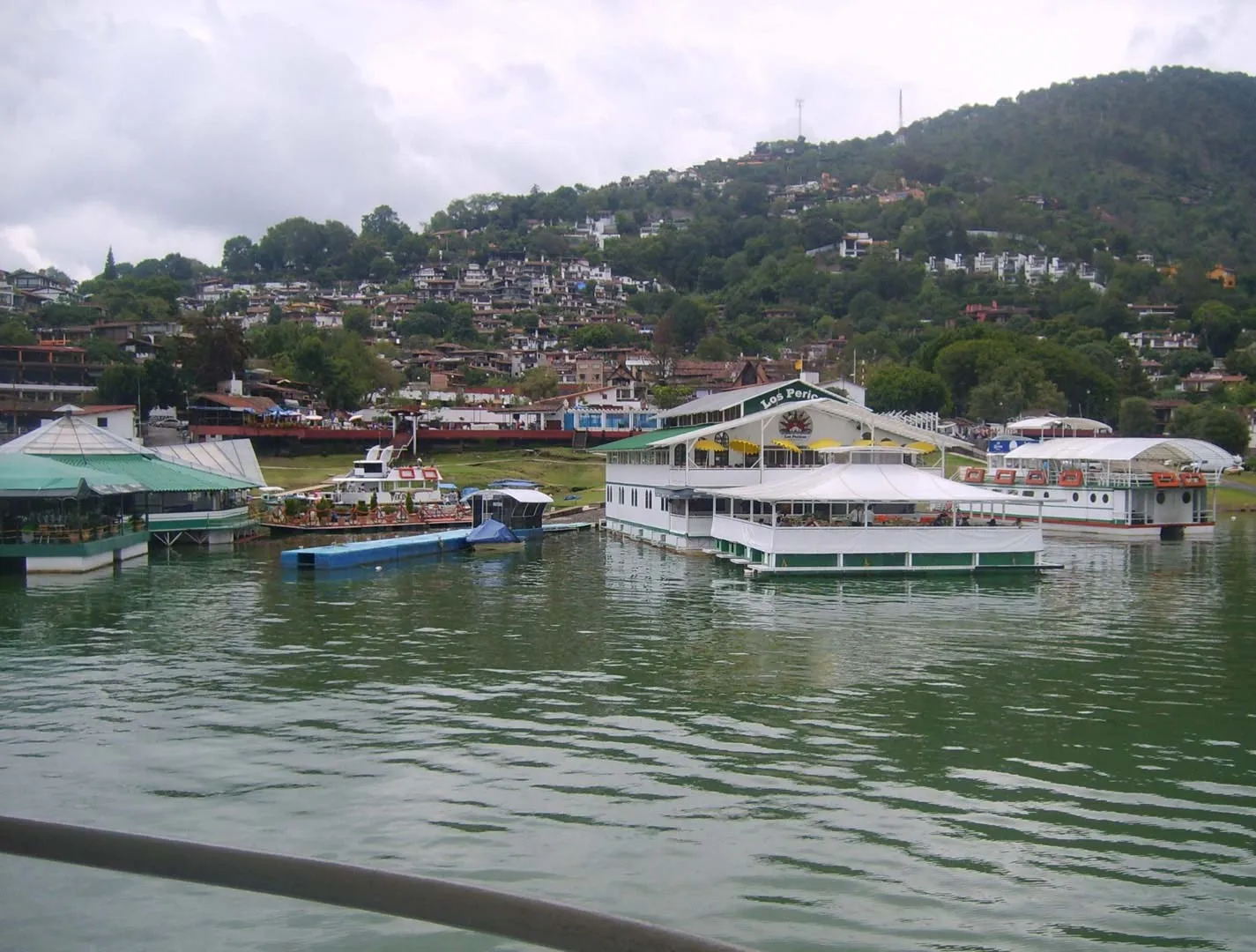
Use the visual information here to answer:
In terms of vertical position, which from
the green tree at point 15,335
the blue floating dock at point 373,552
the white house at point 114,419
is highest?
the green tree at point 15,335

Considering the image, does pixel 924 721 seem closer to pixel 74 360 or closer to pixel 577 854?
pixel 577 854

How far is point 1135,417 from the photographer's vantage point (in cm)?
10306

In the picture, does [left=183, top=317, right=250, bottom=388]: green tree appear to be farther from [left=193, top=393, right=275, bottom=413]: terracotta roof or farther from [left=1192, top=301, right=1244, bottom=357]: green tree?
[left=1192, top=301, right=1244, bottom=357]: green tree

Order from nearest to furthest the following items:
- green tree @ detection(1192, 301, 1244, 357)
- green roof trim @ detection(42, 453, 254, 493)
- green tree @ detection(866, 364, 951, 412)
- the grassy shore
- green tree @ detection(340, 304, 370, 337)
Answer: green roof trim @ detection(42, 453, 254, 493) → the grassy shore → green tree @ detection(866, 364, 951, 412) → green tree @ detection(1192, 301, 1244, 357) → green tree @ detection(340, 304, 370, 337)

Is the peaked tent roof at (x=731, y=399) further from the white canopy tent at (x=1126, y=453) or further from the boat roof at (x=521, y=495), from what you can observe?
the white canopy tent at (x=1126, y=453)

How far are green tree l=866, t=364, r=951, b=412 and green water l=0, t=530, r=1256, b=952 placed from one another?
76763 mm

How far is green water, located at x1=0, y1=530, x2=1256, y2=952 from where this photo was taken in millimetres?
10062

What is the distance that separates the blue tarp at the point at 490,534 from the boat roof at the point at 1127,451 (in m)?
28.7

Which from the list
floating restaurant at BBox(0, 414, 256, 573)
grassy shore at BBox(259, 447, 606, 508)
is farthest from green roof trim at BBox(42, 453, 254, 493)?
grassy shore at BBox(259, 447, 606, 508)

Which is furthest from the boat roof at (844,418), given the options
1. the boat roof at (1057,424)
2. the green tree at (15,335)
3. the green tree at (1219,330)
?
the green tree at (1219,330)

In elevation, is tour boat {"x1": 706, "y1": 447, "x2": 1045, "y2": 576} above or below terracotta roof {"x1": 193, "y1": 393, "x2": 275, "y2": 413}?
below

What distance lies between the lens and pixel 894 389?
104812 mm

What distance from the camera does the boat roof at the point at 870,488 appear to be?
3559 centimetres

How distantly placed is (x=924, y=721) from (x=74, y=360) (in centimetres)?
9223
